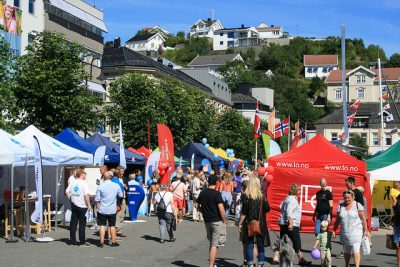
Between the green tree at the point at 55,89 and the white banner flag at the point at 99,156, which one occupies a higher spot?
the green tree at the point at 55,89

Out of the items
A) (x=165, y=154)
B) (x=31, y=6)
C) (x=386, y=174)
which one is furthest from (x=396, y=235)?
(x=31, y=6)

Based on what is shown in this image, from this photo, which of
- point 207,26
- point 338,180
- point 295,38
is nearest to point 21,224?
point 338,180

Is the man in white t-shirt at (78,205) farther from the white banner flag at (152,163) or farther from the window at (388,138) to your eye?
the window at (388,138)

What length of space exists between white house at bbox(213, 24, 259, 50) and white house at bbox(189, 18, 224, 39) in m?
A: 5.69

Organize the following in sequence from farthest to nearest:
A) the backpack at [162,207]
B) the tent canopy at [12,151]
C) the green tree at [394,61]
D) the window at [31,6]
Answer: the green tree at [394,61]
the window at [31,6]
the backpack at [162,207]
the tent canopy at [12,151]

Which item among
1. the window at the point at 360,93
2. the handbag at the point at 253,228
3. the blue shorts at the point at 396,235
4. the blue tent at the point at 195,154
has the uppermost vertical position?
the window at the point at 360,93

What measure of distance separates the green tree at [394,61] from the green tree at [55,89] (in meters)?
121

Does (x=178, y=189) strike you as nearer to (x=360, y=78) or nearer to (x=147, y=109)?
(x=147, y=109)

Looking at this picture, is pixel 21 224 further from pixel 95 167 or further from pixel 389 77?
pixel 389 77

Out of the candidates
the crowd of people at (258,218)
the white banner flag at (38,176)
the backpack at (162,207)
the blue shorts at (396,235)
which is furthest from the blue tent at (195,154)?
the blue shorts at (396,235)

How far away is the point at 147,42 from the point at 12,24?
14498cm

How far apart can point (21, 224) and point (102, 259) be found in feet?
14.8

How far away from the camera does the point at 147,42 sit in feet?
608

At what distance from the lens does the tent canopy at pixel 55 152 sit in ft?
59.4
